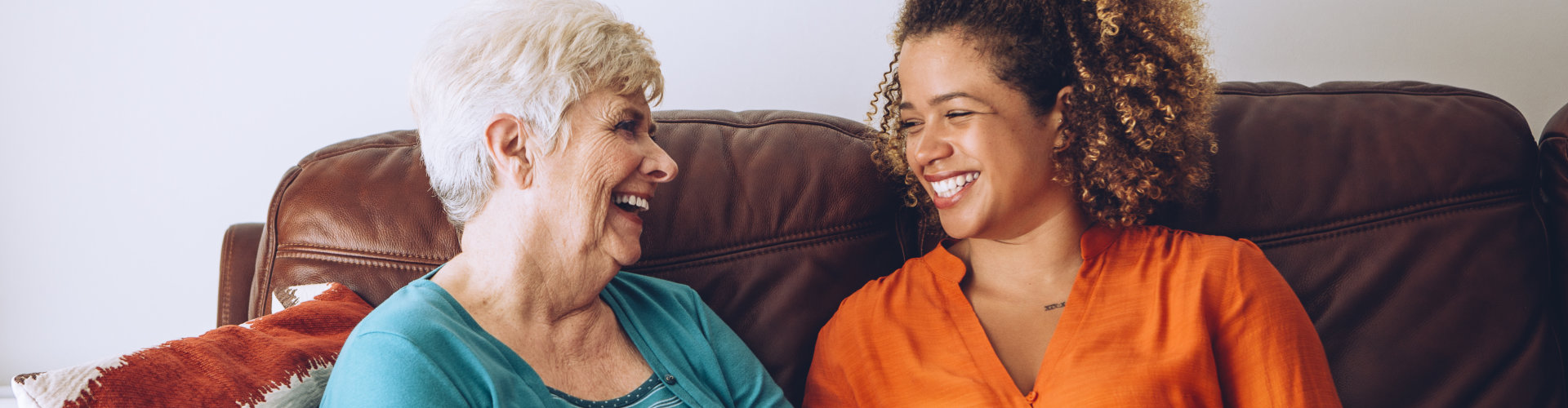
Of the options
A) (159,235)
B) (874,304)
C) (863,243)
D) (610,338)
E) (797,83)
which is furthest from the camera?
(797,83)

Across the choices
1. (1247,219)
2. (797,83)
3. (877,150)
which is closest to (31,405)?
(877,150)

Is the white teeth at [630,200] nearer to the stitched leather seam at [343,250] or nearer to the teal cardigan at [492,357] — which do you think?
the teal cardigan at [492,357]

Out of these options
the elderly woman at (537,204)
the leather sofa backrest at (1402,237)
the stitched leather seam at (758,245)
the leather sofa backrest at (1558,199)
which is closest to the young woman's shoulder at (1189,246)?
the leather sofa backrest at (1402,237)

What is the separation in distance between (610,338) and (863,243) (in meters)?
0.49

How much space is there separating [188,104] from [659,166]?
1.12 metres

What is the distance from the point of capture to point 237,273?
60.8 inches

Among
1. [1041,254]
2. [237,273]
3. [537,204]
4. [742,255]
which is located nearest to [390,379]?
[537,204]

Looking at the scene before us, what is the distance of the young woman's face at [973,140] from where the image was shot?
1312 mm

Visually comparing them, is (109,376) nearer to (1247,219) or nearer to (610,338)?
(610,338)

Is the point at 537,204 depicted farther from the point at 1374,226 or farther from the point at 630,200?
the point at 1374,226

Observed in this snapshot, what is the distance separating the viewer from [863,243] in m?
1.56

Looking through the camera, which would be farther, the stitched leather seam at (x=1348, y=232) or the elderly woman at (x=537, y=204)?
the stitched leather seam at (x=1348, y=232)

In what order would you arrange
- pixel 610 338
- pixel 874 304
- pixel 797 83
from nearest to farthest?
pixel 610 338 < pixel 874 304 < pixel 797 83

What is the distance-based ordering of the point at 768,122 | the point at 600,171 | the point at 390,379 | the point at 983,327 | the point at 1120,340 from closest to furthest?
the point at 390,379, the point at 600,171, the point at 1120,340, the point at 983,327, the point at 768,122
